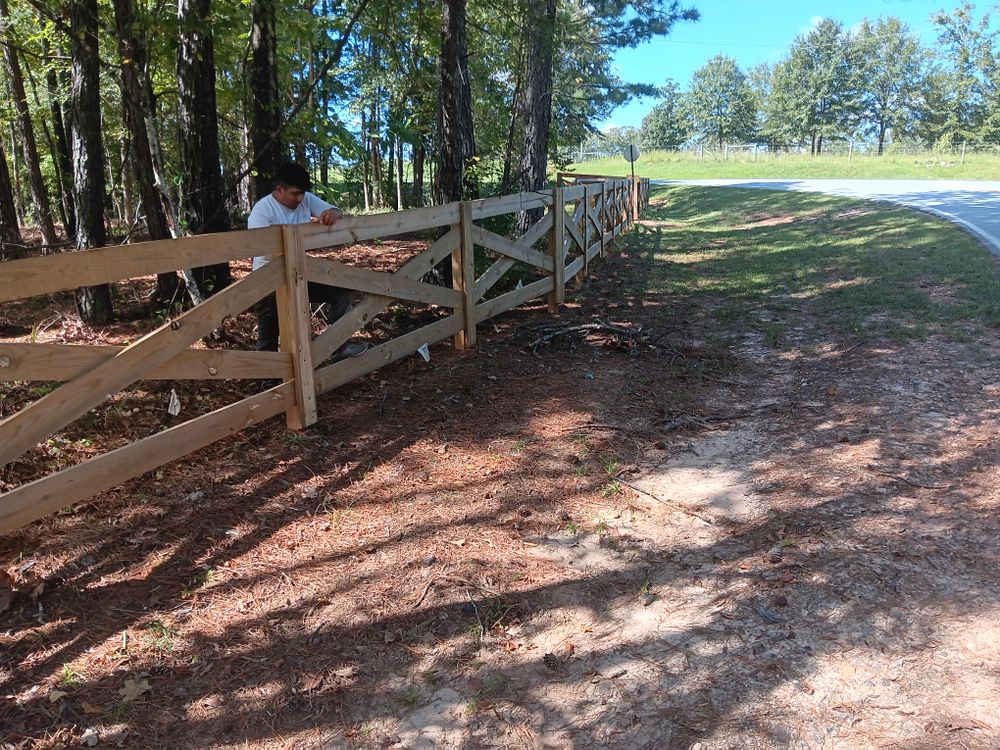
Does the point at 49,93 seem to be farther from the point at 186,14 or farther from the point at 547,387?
the point at 547,387

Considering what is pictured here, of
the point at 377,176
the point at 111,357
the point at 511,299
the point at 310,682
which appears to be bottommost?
the point at 310,682

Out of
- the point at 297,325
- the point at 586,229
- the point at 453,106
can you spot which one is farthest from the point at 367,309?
the point at 586,229

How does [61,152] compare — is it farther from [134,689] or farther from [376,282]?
[134,689]

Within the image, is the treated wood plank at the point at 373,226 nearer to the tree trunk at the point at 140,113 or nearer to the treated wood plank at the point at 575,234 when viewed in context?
the tree trunk at the point at 140,113

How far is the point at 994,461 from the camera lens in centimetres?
432

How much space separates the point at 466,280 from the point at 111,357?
13.0 feet

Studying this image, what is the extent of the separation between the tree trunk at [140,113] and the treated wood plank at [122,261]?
8.63 ft

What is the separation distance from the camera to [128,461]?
3914 mm

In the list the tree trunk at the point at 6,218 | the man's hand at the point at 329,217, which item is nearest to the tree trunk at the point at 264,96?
the man's hand at the point at 329,217

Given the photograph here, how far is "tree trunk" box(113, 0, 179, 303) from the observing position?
616 cm

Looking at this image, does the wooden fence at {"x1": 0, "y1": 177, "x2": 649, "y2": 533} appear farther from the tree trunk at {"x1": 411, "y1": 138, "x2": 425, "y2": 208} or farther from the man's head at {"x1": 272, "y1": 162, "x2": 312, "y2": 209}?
the tree trunk at {"x1": 411, "y1": 138, "x2": 425, "y2": 208}

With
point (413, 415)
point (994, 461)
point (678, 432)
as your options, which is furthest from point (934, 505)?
point (413, 415)

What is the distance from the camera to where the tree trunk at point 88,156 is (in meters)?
6.25

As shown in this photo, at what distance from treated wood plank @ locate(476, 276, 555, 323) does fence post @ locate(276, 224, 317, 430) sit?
2.70 meters
